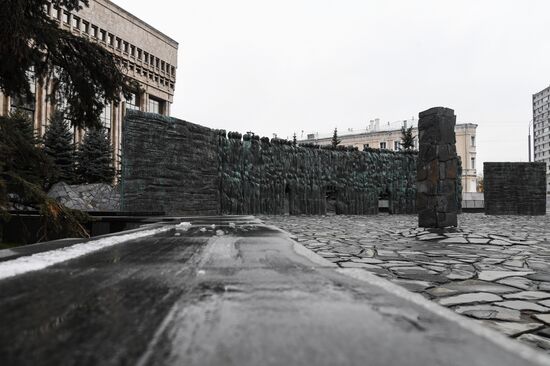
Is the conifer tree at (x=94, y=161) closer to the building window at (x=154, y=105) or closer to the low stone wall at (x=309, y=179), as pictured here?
the low stone wall at (x=309, y=179)

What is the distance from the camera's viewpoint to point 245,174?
46.9 feet

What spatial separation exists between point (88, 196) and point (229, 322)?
18.4 meters

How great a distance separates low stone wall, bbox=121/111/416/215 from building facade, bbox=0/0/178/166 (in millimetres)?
21285

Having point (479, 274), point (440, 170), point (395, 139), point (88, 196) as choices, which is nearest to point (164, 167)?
point (440, 170)

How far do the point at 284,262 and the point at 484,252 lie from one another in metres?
3.28

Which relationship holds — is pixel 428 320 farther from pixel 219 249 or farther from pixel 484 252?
pixel 484 252

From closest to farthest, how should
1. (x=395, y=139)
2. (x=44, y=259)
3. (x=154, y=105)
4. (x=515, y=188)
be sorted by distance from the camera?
(x=44, y=259) → (x=515, y=188) → (x=154, y=105) → (x=395, y=139)

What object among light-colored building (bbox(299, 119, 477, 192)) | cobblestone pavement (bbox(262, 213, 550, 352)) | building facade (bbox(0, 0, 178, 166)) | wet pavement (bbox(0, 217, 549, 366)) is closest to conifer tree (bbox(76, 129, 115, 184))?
building facade (bbox(0, 0, 178, 166))

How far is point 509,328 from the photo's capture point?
1.78m

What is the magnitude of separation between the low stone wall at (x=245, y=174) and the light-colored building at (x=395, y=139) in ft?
93.9

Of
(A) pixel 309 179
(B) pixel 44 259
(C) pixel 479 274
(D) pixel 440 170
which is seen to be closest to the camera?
(B) pixel 44 259

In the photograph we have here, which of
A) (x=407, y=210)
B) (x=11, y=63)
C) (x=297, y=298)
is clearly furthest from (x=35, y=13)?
(x=407, y=210)

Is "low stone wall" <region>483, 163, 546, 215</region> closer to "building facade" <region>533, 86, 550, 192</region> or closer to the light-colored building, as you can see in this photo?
the light-colored building

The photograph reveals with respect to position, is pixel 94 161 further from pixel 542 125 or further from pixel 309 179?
pixel 542 125
